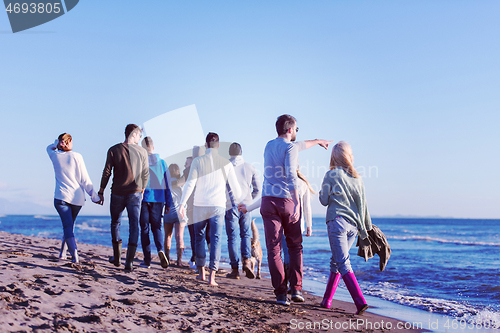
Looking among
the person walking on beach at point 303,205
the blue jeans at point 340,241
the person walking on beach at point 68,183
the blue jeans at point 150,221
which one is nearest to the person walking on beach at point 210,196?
the person walking on beach at point 303,205

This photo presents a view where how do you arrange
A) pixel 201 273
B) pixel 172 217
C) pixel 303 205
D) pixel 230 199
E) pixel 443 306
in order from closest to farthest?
1. pixel 303 205
2. pixel 201 273
3. pixel 443 306
4. pixel 230 199
5. pixel 172 217

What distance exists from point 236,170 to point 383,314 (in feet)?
9.97

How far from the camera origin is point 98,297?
11.2 feet

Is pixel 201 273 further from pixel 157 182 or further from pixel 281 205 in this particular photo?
pixel 281 205

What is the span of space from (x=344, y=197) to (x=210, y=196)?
76.8 inches

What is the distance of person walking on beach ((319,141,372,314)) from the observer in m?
3.83

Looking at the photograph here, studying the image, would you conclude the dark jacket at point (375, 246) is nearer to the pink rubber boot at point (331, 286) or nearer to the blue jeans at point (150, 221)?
the pink rubber boot at point (331, 286)

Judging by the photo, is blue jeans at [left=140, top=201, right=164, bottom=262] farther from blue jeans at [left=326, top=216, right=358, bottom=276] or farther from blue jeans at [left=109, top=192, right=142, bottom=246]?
blue jeans at [left=326, top=216, right=358, bottom=276]

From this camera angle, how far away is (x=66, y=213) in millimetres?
4895

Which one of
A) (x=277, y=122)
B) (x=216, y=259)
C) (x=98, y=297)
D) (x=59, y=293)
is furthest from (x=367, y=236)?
(x=59, y=293)

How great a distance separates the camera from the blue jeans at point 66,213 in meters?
4.86

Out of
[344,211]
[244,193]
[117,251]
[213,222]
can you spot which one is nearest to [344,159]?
[344,211]

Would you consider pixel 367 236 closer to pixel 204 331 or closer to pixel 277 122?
pixel 277 122

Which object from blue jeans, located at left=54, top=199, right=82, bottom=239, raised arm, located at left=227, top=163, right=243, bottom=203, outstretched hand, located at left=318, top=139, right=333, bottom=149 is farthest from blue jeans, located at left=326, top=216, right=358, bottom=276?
blue jeans, located at left=54, top=199, right=82, bottom=239
